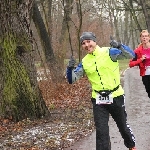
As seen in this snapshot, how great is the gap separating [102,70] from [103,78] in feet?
0.39

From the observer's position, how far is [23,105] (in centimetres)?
905

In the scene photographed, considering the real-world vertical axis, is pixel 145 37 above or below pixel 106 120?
above

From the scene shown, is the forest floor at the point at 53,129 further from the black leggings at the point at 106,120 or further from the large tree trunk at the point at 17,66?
the black leggings at the point at 106,120

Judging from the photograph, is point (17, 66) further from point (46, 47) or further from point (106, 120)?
point (46, 47)

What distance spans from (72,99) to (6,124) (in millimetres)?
4741

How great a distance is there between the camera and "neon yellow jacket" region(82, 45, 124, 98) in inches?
215

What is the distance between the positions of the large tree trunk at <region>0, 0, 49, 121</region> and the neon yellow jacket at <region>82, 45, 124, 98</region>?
12.0 feet

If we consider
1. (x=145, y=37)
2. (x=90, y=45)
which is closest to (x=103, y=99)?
(x=90, y=45)

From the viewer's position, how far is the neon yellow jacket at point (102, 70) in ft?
17.9

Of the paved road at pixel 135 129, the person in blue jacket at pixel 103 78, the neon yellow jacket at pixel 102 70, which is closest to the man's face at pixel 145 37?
the paved road at pixel 135 129

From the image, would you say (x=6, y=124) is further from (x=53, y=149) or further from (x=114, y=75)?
(x=114, y=75)

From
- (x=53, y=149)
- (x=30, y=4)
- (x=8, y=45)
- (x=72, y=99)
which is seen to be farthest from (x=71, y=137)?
(x=72, y=99)

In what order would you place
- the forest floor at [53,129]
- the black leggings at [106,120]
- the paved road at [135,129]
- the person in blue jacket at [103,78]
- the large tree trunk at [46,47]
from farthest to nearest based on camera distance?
the large tree trunk at [46,47] → the forest floor at [53,129] → the paved road at [135,129] → the black leggings at [106,120] → the person in blue jacket at [103,78]

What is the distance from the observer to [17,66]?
8883 mm
